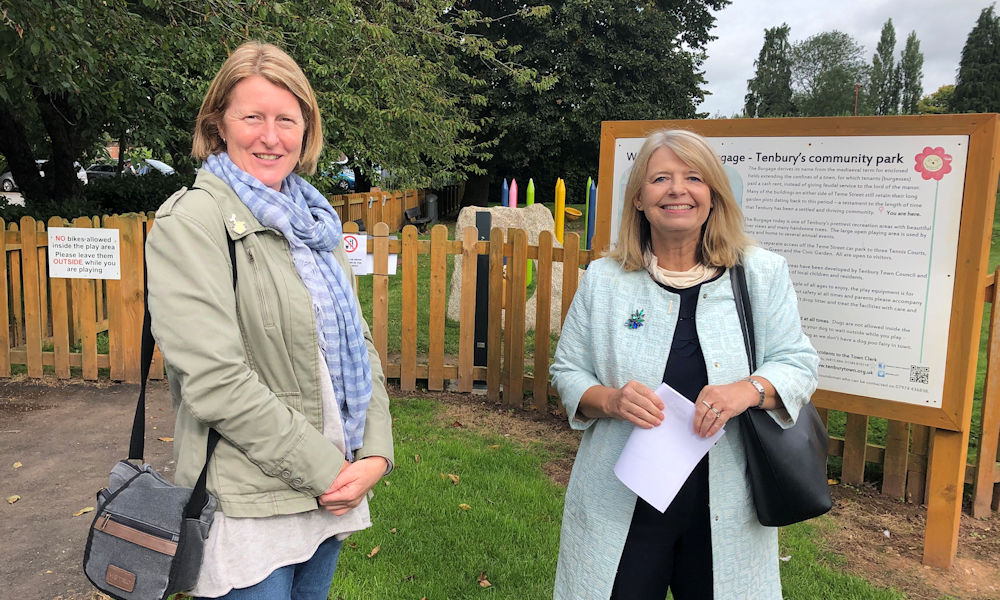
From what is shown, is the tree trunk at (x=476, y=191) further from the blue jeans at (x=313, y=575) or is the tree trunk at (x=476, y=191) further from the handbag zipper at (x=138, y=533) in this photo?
the handbag zipper at (x=138, y=533)

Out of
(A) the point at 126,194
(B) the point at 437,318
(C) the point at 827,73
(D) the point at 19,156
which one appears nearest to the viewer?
(B) the point at 437,318

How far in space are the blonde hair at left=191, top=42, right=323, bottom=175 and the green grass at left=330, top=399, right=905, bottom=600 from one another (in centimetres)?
225

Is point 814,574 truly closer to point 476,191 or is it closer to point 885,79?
point 476,191

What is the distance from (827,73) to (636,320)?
84.3 m

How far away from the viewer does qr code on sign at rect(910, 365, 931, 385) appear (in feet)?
10.8

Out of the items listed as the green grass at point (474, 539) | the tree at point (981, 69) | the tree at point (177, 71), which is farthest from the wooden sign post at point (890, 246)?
the tree at point (981, 69)

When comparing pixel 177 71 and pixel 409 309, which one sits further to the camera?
pixel 177 71

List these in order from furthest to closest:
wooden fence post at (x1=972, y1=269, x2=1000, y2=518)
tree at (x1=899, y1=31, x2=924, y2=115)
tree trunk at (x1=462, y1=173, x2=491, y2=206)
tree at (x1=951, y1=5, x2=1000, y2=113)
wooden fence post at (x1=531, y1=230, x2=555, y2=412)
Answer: tree at (x1=899, y1=31, x2=924, y2=115)
tree at (x1=951, y1=5, x2=1000, y2=113)
tree trunk at (x1=462, y1=173, x2=491, y2=206)
wooden fence post at (x1=531, y1=230, x2=555, y2=412)
wooden fence post at (x1=972, y1=269, x2=1000, y2=518)

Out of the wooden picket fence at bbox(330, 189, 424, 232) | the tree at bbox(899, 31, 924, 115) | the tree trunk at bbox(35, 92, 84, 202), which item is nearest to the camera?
the tree trunk at bbox(35, 92, 84, 202)

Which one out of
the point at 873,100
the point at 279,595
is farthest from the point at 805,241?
the point at 873,100

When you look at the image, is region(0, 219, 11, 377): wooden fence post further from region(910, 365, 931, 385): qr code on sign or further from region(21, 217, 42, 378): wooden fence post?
region(910, 365, 931, 385): qr code on sign

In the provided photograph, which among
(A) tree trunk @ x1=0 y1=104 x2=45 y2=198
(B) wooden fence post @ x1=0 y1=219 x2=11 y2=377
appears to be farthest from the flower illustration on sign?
(A) tree trunk @ x1=0 y1=104 x2=45 y2=198

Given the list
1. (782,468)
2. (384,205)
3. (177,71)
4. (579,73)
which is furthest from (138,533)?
(579,73)

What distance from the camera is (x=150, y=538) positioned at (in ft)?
5.02
